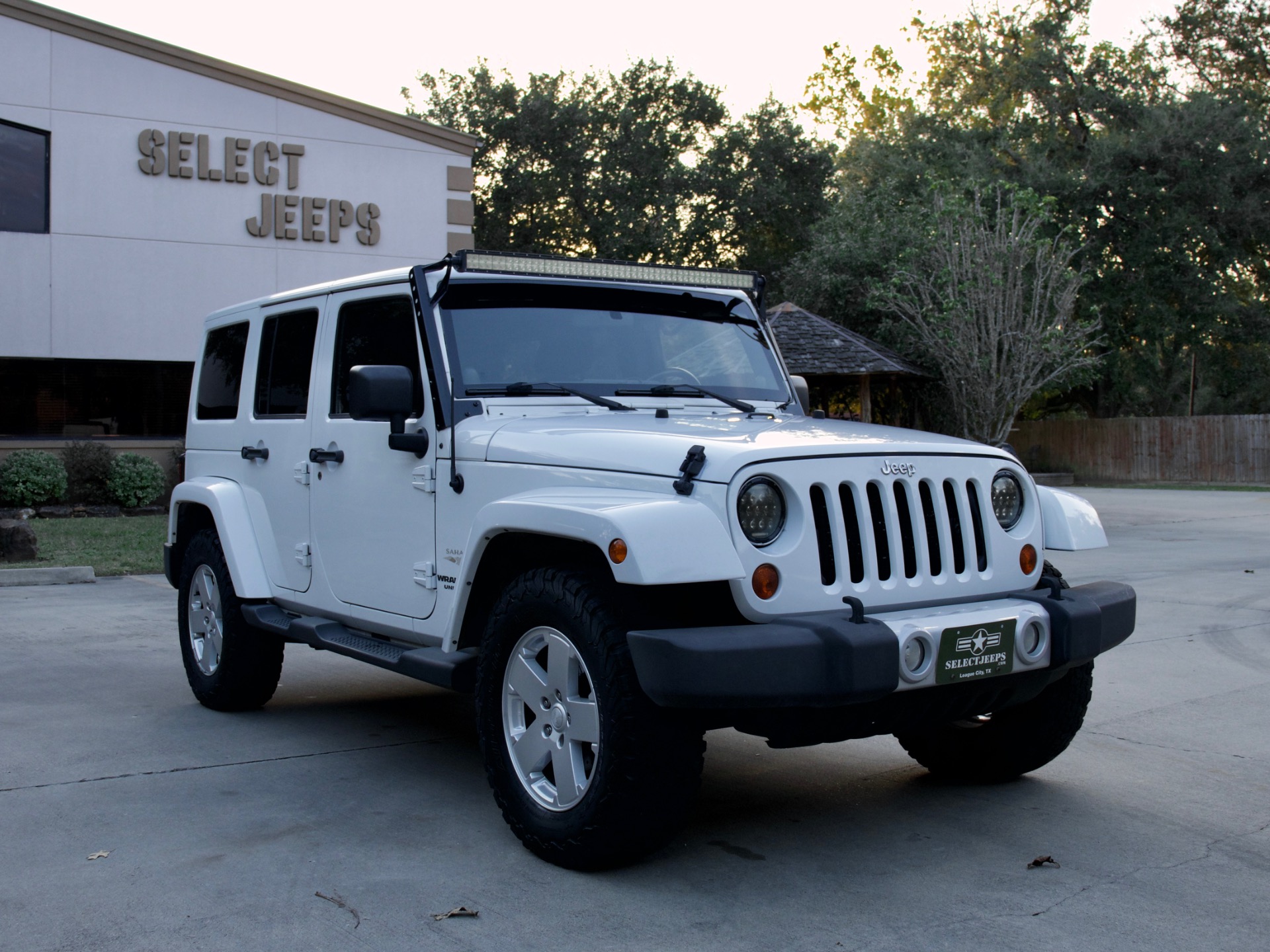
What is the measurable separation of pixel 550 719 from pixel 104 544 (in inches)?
495

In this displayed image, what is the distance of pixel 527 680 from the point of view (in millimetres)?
4137

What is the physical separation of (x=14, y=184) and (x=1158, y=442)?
3021cm

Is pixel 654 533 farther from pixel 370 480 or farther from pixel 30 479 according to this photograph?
pixel 30 479

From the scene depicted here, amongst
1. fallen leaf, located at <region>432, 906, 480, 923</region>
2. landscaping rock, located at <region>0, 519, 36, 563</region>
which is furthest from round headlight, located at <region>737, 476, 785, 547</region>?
landscaping rock, located at <region>0, 519, 36, 563</region>

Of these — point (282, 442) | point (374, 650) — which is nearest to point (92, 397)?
point (282, 442)

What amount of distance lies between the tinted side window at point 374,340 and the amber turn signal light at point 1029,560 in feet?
7.58

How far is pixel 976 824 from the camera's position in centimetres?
459

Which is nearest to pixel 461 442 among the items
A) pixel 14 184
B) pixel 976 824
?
pixel 976 824

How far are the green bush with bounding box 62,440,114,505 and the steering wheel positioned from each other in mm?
16443

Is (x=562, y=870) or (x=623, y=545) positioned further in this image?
(x=562, y=870)

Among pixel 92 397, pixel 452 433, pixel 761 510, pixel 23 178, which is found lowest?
pixel 761 510

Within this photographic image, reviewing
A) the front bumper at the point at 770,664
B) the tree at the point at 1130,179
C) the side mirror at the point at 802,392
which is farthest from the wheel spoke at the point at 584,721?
the tree at the point at 1130,179

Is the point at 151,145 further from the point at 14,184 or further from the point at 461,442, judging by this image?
the point at 461,442

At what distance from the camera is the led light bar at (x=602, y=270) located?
5047 mm
